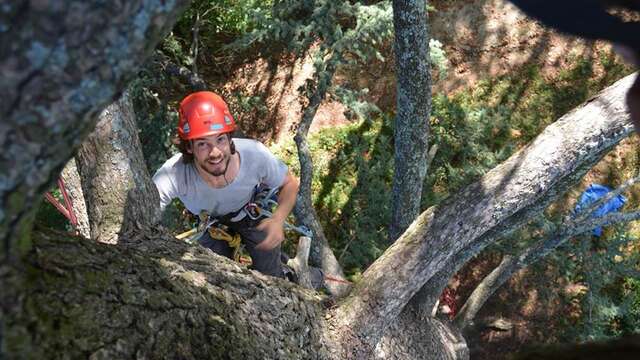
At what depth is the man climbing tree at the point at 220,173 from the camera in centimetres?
327

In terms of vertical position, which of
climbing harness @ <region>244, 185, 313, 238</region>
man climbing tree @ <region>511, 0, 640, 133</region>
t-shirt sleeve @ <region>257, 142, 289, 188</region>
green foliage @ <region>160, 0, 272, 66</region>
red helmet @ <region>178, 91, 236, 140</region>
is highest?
green foliage @ <region>160, 0, 272, 66</region>

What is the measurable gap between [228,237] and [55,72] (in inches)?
118

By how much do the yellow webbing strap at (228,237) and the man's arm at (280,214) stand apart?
0.89 feet

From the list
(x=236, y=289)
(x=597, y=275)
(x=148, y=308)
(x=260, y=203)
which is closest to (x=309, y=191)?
(x=260, y=203)

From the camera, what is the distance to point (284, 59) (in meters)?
9.24

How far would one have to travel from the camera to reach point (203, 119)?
10.6 ft

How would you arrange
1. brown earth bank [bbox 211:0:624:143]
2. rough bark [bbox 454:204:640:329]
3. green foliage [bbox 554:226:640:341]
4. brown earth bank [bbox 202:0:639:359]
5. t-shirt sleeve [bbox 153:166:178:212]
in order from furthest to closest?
brown earth bank [bbox 211:0:624:143] → brown earth bank [bbox 202:0:639:359] → green foliage [bbox 554:226:640:341] → rough bark [bbox 454:204:640:329] → t-shirt sleeve [bbox 153:166:178:212]

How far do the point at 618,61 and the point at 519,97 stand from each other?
1339 millimetres

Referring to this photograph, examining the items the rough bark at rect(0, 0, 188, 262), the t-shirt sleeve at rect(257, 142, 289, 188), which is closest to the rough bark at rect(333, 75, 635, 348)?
the t-shirt sleeve at rect(257, 142, 289, 188)

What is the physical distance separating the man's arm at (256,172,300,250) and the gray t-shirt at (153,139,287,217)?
0.20 feet

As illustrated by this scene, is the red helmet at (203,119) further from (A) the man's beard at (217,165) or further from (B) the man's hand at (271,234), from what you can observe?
(B) the man's hand at (271,234)

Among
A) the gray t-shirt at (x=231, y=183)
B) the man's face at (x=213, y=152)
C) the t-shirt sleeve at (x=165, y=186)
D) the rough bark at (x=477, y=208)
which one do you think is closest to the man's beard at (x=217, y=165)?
the man's face at (x=213, y=152)

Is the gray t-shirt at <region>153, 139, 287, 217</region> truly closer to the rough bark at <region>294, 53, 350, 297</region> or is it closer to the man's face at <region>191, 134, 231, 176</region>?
the man's face at <region>191, 134, 231, 176</region>

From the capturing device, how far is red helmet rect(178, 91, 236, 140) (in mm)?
3234
